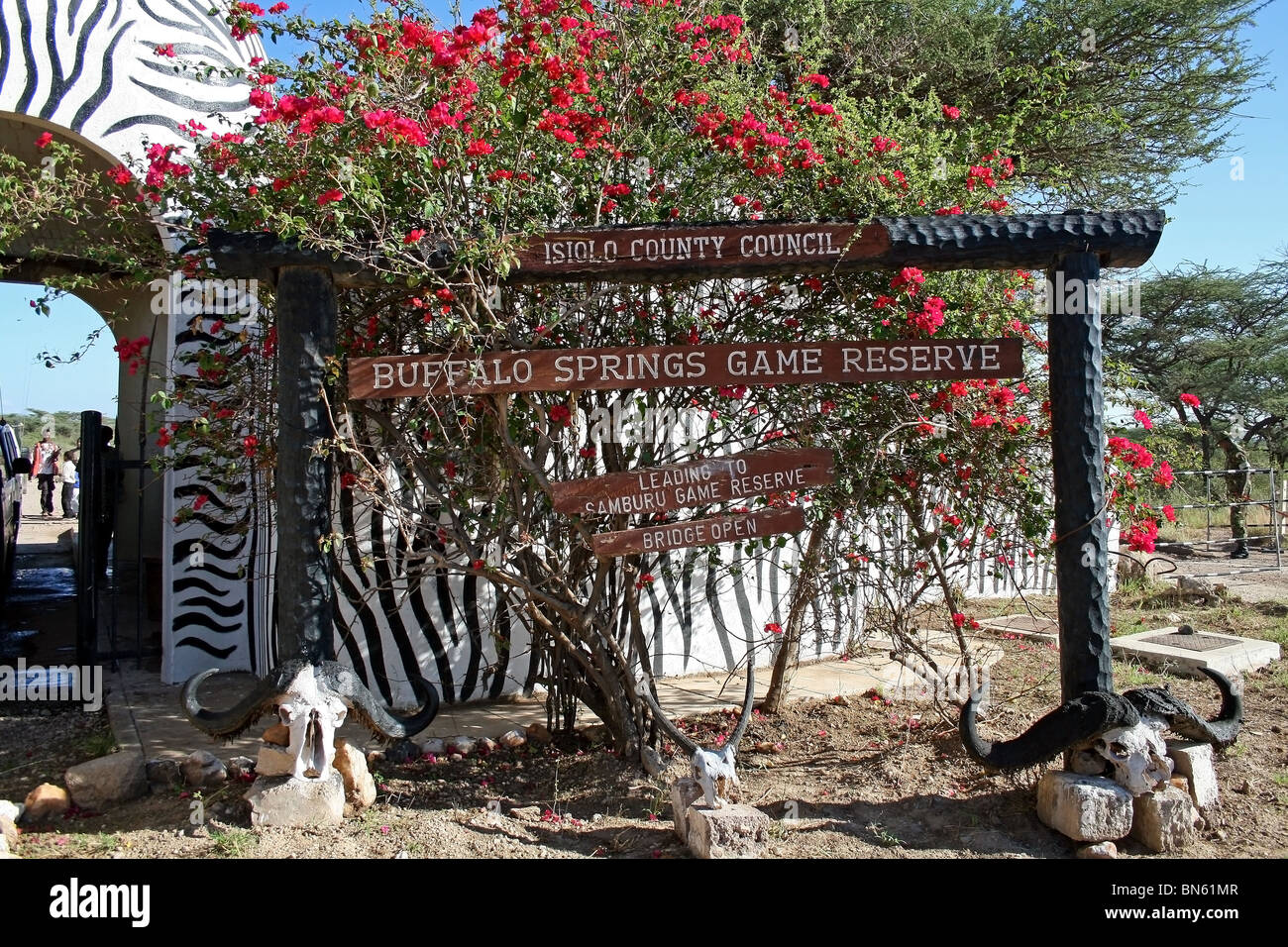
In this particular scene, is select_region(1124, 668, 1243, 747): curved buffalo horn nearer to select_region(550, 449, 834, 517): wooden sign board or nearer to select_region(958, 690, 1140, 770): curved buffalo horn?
select_region(958, 690, 1140, 770): curved buffalo horn

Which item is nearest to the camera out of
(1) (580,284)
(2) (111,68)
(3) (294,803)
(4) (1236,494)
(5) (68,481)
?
(3) (294,803)

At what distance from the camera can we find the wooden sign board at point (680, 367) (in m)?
4.16

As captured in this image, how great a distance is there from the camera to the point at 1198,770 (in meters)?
4.43

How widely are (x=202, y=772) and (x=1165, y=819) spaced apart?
14.7 ft

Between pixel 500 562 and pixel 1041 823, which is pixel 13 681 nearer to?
pixel 500 562

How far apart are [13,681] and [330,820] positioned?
155 inches

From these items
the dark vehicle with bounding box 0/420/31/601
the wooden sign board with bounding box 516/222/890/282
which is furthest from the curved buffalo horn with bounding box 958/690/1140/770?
the dark vehicle with bounding box 0/420/31/601

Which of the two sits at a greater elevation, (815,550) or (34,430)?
(34,430)

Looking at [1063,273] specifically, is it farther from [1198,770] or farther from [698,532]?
[1198,770]

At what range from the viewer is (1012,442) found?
4.82 m

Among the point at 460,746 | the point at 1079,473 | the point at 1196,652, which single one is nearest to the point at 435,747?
the point at 460,746

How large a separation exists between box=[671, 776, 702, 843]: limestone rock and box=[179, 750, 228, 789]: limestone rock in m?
2.27

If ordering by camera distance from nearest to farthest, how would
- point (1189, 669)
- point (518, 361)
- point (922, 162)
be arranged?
point (518, 361), point (922, 162), point (1189, 669)
